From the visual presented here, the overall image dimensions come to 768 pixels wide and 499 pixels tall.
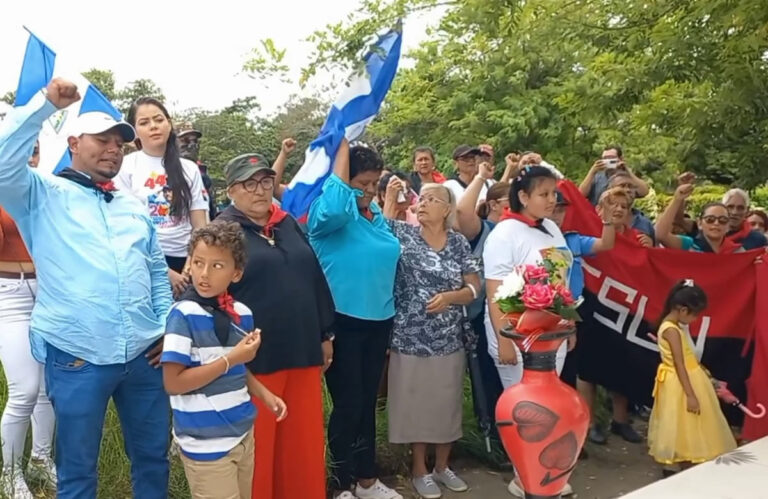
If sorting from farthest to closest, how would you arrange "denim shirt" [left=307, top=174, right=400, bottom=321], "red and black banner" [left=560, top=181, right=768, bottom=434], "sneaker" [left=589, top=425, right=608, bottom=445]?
1. "sneaker" [left=589, top=425, right=608, bottom=445]
2. "red and black banner" [left=560, top=181, right=768, bottom=434]
3. "denim shirt" [left=307, top=174, right=400, bottom=321]

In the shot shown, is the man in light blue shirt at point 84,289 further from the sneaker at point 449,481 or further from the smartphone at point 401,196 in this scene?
the sneaker at point 449,481

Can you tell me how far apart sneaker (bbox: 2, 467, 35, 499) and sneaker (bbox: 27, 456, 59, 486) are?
176mm

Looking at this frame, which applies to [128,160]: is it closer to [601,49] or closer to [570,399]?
[570,399]

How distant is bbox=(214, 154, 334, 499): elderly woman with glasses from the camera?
358 cm

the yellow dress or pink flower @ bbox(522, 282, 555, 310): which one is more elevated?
pink flower @ bbox(522, 282, 555, 310)

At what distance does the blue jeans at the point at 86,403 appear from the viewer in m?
3.04

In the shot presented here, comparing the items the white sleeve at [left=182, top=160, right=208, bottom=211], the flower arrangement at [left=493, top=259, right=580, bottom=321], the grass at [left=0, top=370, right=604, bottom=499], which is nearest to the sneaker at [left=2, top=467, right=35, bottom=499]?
the grass at [left=0, top=370, right=604, bottom=499]

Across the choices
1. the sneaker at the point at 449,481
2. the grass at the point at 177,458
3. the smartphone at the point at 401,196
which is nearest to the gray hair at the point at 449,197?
the smartphone at the point at 401,196

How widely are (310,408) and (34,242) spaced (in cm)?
151

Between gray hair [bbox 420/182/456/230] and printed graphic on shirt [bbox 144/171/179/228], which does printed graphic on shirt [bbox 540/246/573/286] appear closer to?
gray hair [bbox 420/182/456/230]

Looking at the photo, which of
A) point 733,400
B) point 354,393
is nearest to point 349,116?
point 354,393

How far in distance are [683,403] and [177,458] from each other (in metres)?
3.10

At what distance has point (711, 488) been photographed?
2.94 meters

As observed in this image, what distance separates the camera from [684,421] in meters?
4.80
